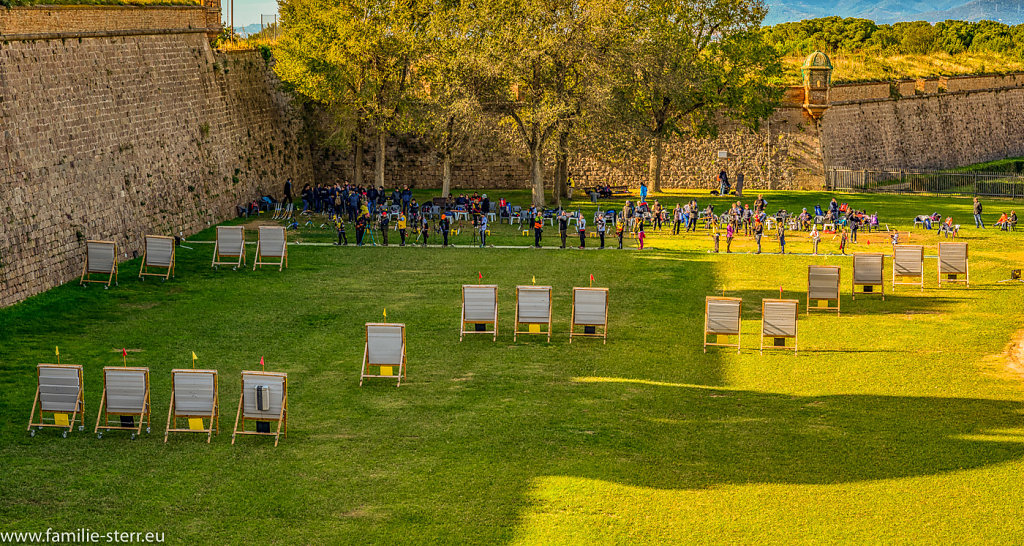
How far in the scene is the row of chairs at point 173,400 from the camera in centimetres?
1694

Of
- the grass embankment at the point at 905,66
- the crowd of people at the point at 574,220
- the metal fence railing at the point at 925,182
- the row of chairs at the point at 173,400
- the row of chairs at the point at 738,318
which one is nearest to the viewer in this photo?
the row of chairs at the point at 173,400

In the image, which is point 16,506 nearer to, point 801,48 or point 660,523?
point 660,523

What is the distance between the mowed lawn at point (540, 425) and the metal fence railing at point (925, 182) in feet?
95.7

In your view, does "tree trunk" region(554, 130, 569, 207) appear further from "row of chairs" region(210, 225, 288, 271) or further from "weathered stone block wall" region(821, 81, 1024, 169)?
"row of chairs" region(210, 225, 288, 271)

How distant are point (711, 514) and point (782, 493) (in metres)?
1.29

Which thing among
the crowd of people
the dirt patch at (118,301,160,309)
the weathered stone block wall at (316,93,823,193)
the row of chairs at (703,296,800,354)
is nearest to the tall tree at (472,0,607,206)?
the crowd of people

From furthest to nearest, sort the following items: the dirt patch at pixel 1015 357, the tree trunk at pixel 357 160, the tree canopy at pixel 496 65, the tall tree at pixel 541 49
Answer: the tree trunk at pixel 357 160, the tree canopy at pixel 496 65, the tall tree at pixel 541 49, the dirt patch at pixel 1015 357

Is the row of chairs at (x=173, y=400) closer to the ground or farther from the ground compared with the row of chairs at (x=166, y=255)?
closer to the ground

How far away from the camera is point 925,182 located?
2416 inches

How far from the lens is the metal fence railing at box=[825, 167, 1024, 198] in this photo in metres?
56.6

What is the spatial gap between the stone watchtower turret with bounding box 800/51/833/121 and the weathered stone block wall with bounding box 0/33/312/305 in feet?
93.6

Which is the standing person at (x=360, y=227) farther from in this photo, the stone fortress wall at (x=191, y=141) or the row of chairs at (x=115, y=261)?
the row of chairs at (x=115, y=261)

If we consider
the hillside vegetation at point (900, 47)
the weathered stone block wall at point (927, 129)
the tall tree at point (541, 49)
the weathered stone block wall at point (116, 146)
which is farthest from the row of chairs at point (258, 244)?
the hillside vegetation at point (900, 47)

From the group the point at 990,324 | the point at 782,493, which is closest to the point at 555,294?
the point at 990,324
